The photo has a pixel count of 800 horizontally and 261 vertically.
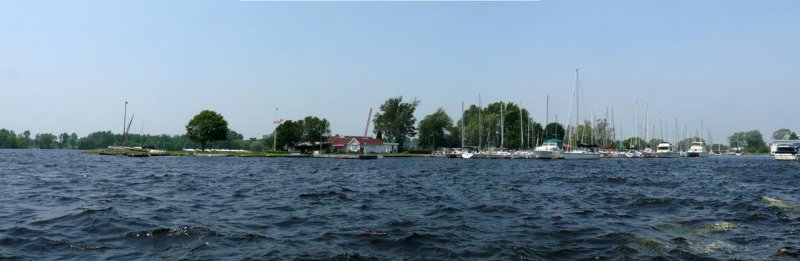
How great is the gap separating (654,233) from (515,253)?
5232 mm

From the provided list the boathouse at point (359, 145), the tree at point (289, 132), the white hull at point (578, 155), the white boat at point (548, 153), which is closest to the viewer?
the white boat at point (548, 153)

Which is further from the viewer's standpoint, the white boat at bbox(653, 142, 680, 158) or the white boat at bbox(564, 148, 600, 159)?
the white boat at bbox(653, 142, 680, 158)

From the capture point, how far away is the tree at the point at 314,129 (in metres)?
124

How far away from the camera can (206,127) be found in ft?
409

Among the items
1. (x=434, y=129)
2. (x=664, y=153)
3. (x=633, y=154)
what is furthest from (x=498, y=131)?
(x=664, y=153)

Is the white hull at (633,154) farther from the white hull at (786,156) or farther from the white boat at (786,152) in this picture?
the white hull at (786,156)

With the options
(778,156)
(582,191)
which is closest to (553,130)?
(778,156)

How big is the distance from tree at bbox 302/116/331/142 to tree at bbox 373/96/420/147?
955 inches

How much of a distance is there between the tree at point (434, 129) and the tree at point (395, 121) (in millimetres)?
3251

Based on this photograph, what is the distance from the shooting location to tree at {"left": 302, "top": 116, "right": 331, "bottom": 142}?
406 ft

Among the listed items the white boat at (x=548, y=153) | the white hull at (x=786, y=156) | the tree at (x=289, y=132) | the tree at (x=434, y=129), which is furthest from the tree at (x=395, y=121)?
the white hull at (x=786, y=156)

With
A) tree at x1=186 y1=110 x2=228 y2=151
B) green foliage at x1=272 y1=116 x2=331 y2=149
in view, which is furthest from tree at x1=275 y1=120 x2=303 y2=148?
tree at x1=186 y1=110 x2=228 y2=151

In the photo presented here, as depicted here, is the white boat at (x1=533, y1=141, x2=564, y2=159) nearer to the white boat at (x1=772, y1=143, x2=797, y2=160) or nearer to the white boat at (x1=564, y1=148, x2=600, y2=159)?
the white boat at (x1=564, y1=148, x2=600, y2=159)

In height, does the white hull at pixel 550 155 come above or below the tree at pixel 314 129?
below
